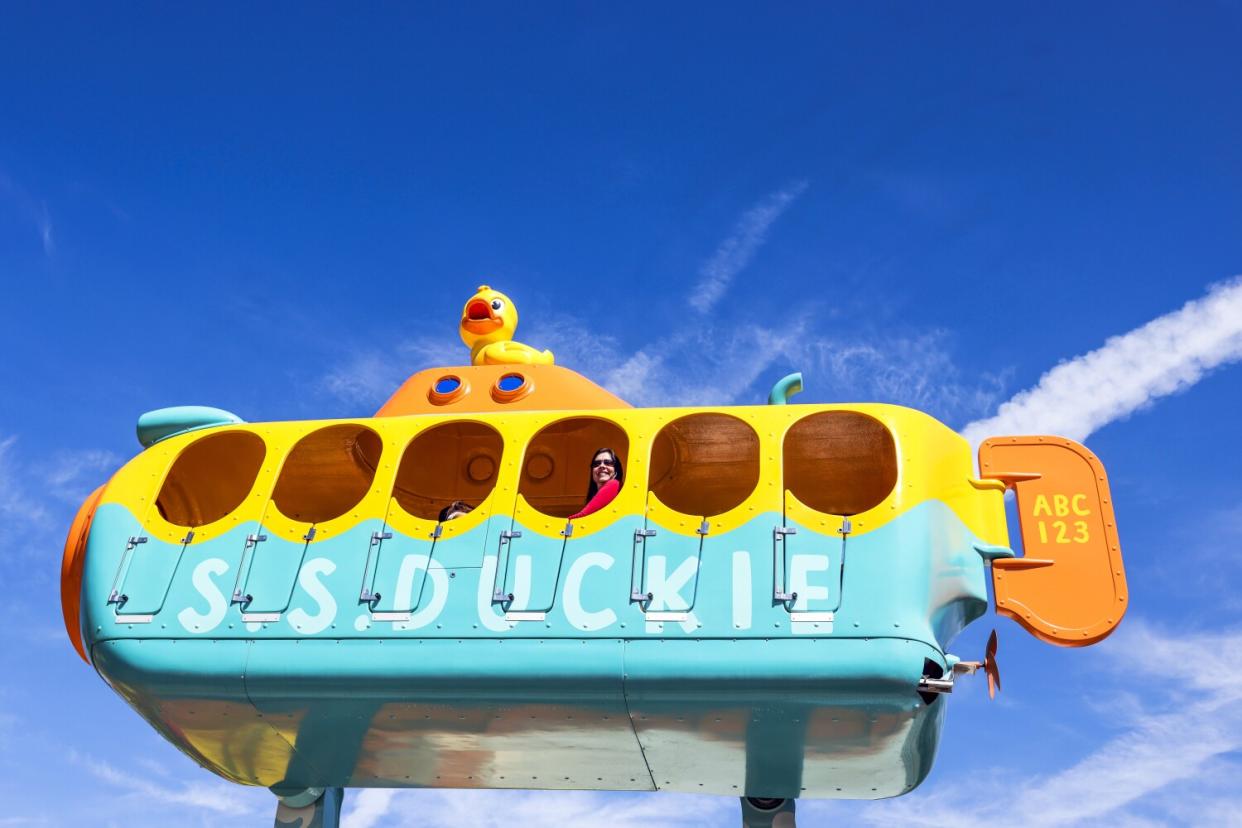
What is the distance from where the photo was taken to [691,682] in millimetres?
7676

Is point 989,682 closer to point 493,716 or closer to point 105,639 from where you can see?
point 493,716

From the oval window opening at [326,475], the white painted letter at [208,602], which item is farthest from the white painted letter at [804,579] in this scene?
the oval window opening at [326,475]

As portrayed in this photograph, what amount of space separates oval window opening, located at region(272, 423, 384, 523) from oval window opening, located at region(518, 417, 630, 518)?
1338mm

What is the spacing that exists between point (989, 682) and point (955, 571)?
0.77 metres

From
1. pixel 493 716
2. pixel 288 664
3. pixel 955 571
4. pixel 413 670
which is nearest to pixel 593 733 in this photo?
pixel 493 716

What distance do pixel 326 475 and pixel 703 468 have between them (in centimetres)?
319

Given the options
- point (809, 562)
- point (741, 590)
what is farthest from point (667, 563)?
point (809, 562)

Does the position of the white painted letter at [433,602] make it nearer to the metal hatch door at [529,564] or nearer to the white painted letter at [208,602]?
the metal hatch door at [529,564]

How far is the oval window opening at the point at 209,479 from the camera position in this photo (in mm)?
9984

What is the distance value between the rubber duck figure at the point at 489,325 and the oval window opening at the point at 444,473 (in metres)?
0.78

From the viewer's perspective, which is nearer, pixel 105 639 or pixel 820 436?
pixel 105 639

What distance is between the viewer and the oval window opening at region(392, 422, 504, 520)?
438 inches

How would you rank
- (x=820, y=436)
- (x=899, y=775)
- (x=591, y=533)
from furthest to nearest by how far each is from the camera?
(x=820, y=436) < (x=899, y=775) < (x=591, y=533)

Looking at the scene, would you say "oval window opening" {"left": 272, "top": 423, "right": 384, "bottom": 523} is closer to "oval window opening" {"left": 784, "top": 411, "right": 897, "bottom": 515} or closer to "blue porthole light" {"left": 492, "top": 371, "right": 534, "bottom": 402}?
"blue porthole light" {"left": 492, "top": 371, "right": 534, "bottom": 402}
